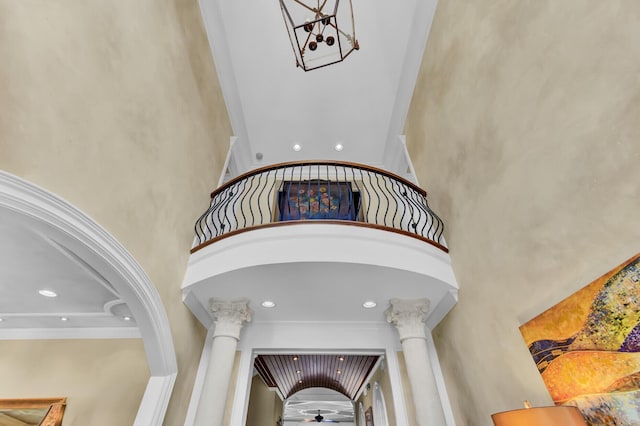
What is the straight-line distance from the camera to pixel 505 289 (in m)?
2.74

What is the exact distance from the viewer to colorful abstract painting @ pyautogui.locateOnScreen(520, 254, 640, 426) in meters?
1.63

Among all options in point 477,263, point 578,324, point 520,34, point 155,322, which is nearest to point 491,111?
point 520,34

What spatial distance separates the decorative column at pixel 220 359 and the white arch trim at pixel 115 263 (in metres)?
0.37

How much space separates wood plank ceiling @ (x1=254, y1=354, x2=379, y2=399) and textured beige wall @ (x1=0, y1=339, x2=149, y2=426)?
227 cm

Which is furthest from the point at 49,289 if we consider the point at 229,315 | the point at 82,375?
the point at 229,315

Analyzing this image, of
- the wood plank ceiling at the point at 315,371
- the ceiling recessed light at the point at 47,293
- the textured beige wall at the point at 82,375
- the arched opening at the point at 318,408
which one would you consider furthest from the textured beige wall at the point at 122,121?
the arched opening at the point at 318,408

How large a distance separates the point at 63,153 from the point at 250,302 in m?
2.48

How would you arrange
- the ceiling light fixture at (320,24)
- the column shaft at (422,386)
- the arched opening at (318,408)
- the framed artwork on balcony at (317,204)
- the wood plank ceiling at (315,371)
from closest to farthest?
1. the column shaft at (422,386)
2. the ceiling light fixture at (320,24)
3. the framed artwork on balcony at (317,204)
4. the wood plank ceiling at (315,371)
5. the arched opening at (318,408)

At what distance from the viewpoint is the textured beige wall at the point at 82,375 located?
3883mm

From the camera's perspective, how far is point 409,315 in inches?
144

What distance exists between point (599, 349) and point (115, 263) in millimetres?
3384

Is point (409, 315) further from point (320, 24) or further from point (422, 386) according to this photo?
point (320, 24)

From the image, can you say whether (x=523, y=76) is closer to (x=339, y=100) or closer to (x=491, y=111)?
(x=491, y=111)

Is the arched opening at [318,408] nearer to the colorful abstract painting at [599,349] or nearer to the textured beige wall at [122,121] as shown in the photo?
A: the textured beige wall at [122,121]
